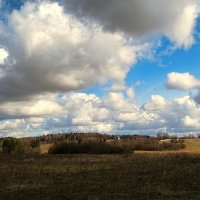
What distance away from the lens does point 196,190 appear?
2697 cm

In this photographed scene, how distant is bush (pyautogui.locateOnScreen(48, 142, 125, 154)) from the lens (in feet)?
375

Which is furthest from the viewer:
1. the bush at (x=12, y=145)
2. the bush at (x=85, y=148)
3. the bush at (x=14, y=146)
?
the bush at (x=12, y=145)

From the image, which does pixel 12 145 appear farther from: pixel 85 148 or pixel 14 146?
pixel 85 148

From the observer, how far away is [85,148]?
398 feet

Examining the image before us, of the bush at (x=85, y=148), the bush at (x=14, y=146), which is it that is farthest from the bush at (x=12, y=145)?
the bush at (x=85, y=148)

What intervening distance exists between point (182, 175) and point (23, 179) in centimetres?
1344

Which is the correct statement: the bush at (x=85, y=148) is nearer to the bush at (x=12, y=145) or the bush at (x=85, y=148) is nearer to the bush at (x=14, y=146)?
the bush at (x=14, y=146)

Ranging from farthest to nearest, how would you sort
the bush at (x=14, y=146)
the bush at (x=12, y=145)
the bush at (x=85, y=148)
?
1. the bush at (x=12, y=145)
2. the bush at (x=14, y=146)
3. the bush at (x=85, y=148)

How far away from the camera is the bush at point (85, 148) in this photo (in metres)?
114

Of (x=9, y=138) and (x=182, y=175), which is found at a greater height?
(x=9, y=138)

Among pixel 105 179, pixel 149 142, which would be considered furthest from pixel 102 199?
pixel 149 142

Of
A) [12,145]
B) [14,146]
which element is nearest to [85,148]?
[14,146]

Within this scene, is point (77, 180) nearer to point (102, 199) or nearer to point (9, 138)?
point (102, 199)

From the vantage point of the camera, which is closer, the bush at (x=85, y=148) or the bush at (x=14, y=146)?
the bush at (x=85, y=148)
